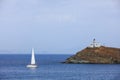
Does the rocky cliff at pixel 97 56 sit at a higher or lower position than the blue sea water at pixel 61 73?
higher

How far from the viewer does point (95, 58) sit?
132500 millimetres

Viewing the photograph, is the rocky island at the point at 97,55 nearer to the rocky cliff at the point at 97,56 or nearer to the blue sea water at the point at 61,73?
the rocky cliff at the point at 97,56

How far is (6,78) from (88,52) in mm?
60379

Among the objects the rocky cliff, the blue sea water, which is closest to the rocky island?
the rocky cliff

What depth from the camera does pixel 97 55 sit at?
433ft

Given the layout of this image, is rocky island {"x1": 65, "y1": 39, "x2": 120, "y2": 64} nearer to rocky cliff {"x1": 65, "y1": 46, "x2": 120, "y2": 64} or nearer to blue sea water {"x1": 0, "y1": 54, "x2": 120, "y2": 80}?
rocky cliff {"x1": 65, "y1": 46, "x2": 120, "y2": 64}

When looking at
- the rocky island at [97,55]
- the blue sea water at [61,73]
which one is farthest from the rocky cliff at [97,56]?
the blue sea water at [61,73]

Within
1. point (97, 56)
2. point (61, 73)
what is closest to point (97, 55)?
point (97, 56)

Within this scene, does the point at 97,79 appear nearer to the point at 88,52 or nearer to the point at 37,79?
the point at 37,79

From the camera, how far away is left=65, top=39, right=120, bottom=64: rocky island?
13175 cm

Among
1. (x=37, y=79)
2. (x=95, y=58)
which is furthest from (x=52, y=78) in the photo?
(x=95, y=58)

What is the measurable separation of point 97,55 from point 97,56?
0.37 meters

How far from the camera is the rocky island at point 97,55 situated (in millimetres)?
131750

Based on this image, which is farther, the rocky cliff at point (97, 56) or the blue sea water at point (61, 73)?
the rocky cliff at point (97, 56)
